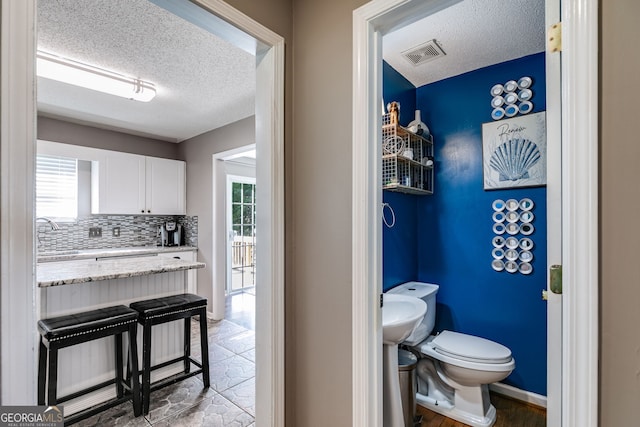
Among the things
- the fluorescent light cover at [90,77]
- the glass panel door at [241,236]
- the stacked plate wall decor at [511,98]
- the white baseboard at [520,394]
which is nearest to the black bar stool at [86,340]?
the fluorescent light cover at [90,77]

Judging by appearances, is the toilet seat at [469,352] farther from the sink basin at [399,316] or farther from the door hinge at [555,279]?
the door hinge at [555,279]

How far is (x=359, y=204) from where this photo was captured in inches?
43.9

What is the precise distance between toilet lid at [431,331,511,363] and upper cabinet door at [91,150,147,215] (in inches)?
148

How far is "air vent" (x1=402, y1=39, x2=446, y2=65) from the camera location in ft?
6.42

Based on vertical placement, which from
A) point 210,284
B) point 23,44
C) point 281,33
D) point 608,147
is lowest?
point 210,284

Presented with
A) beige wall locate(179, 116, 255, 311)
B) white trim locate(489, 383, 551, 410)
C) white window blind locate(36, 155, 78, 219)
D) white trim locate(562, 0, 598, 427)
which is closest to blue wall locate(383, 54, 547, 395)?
white trim locate(489, 383, 551, 410)

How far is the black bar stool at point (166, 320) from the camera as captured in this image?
1.86 metres

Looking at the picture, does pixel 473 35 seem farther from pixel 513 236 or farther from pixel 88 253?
pixel 88 253

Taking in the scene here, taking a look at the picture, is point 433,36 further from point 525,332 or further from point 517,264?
point 525,332

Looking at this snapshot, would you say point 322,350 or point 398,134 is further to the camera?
point 398,134

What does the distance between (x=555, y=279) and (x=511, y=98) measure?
1.85m

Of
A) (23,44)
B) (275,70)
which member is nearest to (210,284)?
(275,70)

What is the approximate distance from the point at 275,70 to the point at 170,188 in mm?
3339

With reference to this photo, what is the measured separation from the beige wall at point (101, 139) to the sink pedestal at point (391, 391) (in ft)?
13.2
